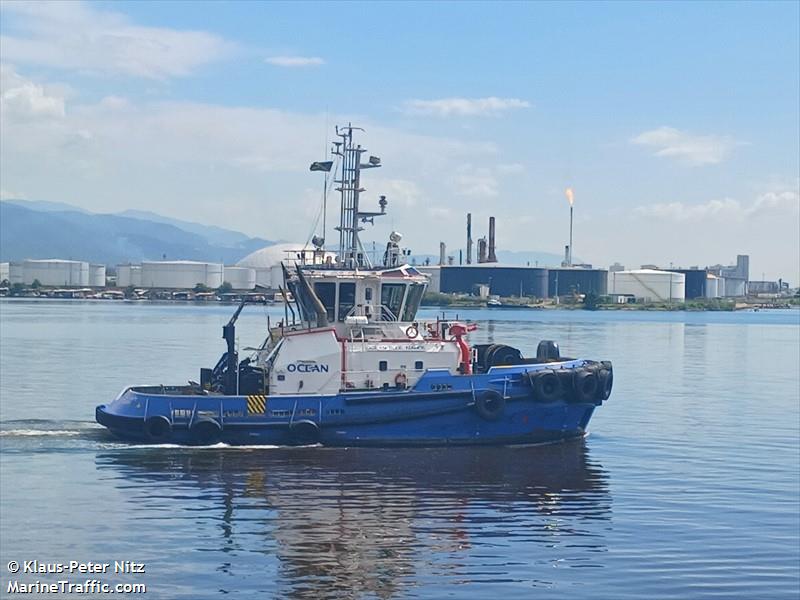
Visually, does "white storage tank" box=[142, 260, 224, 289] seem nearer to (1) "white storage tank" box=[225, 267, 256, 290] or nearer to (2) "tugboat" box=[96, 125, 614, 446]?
(1) "white storage tank" box=[225, 267, 256, 290]

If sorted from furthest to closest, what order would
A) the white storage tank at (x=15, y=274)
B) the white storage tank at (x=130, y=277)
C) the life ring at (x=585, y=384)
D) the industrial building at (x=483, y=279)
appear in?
the white storage tank at (x=130, y=277) < the white storage tank at (x=15, y=274) < the industrial building at (x=483, y=279) < the life ring at (x=585, y=384)

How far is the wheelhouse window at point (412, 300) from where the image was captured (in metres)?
26.1

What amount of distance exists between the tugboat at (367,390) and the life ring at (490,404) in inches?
1.0

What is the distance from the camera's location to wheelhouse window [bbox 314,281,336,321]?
25.8 m

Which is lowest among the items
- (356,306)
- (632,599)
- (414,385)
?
(632,599)

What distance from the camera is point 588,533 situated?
18.7 meters

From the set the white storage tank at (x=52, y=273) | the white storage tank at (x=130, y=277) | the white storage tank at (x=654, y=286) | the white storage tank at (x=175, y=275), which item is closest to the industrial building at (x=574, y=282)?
the white storage tank at (x=654, y=286)

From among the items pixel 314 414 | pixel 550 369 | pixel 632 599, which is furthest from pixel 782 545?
pixel 314 414

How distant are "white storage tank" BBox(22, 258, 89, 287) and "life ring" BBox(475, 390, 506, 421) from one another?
177 metres

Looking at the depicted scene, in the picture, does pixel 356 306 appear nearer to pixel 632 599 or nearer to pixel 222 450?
pixel 222 450

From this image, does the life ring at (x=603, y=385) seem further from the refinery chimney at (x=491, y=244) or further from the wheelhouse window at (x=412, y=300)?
the refinery chimney at (x=491, y=244)

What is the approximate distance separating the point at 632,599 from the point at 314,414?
11.2 m

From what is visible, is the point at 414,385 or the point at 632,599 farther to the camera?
the point at 414,385

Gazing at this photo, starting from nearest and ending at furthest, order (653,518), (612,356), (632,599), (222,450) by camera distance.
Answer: (632,599) < (653,518) < (222,450) < (612,356)
